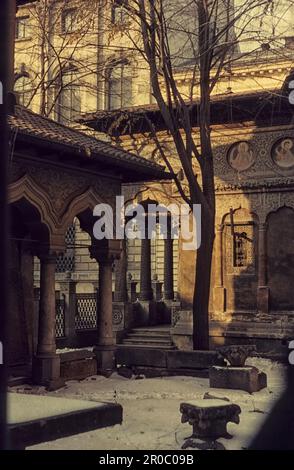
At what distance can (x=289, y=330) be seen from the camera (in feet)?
52.2

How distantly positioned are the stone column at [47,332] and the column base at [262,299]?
6.29m

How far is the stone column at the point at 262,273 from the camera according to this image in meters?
16.6

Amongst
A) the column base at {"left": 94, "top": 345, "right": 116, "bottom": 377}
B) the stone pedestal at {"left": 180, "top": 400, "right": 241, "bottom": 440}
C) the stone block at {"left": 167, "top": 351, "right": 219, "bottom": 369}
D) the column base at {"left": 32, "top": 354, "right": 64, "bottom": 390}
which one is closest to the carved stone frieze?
the stone block at {"left": 167, "top": 351, "right": 219, "bottom": 369}

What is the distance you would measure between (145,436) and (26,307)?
221 inches

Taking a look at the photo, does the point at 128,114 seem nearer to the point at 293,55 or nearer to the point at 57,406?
the point at 293,55

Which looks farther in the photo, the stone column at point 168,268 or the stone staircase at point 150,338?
the stone column at point 168,268

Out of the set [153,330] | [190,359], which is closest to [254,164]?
[153,330]

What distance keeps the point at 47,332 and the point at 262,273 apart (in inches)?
262

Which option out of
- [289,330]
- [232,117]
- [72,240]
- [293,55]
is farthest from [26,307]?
[72,240]

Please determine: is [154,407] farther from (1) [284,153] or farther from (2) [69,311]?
(1) [284,153]

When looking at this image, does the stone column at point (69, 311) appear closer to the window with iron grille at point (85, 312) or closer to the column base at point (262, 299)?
the window with iron grille at point (85, 312)

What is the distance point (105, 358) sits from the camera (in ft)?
45.4

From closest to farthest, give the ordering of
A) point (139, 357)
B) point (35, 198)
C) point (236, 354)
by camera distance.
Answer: point (35, 198)
point (236, 354)
point (139, 357)

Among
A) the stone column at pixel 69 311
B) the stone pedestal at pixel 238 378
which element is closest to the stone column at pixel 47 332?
the stone pedestal at pixel 238 378
